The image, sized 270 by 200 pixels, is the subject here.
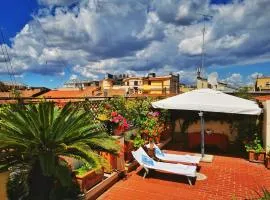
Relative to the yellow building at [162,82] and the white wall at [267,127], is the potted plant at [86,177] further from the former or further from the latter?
the yellow building at [162,82]

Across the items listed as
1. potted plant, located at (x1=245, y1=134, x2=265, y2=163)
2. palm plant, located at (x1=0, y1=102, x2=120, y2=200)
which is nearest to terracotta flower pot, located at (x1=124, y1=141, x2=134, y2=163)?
palm plant, located at (x1=0, y1=102, x2=120, y2=200)

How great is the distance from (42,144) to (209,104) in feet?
23.1

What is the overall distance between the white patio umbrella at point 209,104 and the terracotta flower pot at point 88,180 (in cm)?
459

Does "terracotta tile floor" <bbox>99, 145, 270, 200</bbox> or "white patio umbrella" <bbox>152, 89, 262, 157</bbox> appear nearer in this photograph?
"terracotta tile floor" <bbox>99, 145, 270, 200</bbox>

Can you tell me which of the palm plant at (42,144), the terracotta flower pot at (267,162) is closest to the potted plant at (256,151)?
the terracotta flower pot at (267,162)

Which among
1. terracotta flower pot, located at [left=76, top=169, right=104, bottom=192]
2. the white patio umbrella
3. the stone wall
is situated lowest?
terracotta flower pot, located at [left=76, top=169, right=104, bottom=192]

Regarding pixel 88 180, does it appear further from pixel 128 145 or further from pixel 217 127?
pixel 217 127

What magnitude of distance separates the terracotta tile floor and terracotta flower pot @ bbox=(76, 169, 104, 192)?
381 millimetres

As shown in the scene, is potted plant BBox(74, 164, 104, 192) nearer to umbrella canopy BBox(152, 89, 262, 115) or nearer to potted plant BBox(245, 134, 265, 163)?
umbrella canopy BBox(152, 89, 262, 115)

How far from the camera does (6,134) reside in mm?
4785

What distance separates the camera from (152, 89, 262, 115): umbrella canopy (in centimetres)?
1027

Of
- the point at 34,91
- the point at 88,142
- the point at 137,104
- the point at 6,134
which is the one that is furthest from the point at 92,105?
the point at 34,91

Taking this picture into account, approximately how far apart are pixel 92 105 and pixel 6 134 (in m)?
4.92

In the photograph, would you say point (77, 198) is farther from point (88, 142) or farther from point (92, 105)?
point (92, 105)
